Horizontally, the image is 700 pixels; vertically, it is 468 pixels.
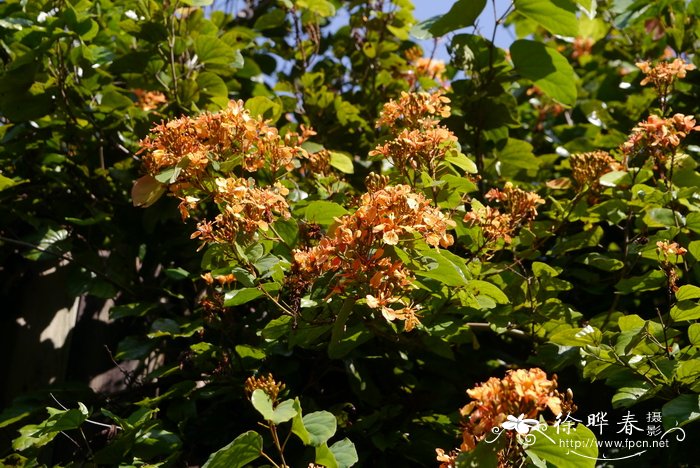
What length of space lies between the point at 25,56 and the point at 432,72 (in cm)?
157

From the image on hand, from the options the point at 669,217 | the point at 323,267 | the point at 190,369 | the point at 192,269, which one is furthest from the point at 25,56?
the point at 669,217

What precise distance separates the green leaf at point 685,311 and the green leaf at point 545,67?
0.74 m

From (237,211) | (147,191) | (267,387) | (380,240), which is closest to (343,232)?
(380,240)

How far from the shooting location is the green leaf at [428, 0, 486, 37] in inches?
84.6

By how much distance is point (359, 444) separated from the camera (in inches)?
76.8

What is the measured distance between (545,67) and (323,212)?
0.86 m

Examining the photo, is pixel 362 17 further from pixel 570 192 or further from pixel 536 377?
pixel 536 377

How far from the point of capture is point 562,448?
1.26m

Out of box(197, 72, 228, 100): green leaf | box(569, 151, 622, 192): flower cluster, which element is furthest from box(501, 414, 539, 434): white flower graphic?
box(197, 72, 228, 100): green leaf

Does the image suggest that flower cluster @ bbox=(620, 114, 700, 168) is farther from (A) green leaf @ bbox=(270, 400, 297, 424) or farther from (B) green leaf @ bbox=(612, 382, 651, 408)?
(A) green leaf @ bbox=(270, 400, 297, 424)

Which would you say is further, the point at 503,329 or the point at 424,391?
the point at 424,391

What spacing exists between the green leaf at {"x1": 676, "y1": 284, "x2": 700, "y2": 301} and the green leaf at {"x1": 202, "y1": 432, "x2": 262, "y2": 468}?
3.02 feet

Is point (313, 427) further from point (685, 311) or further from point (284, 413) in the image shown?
point (685, 311)

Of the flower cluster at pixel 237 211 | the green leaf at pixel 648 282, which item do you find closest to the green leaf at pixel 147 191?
the flower cluster at pixel 237 211
